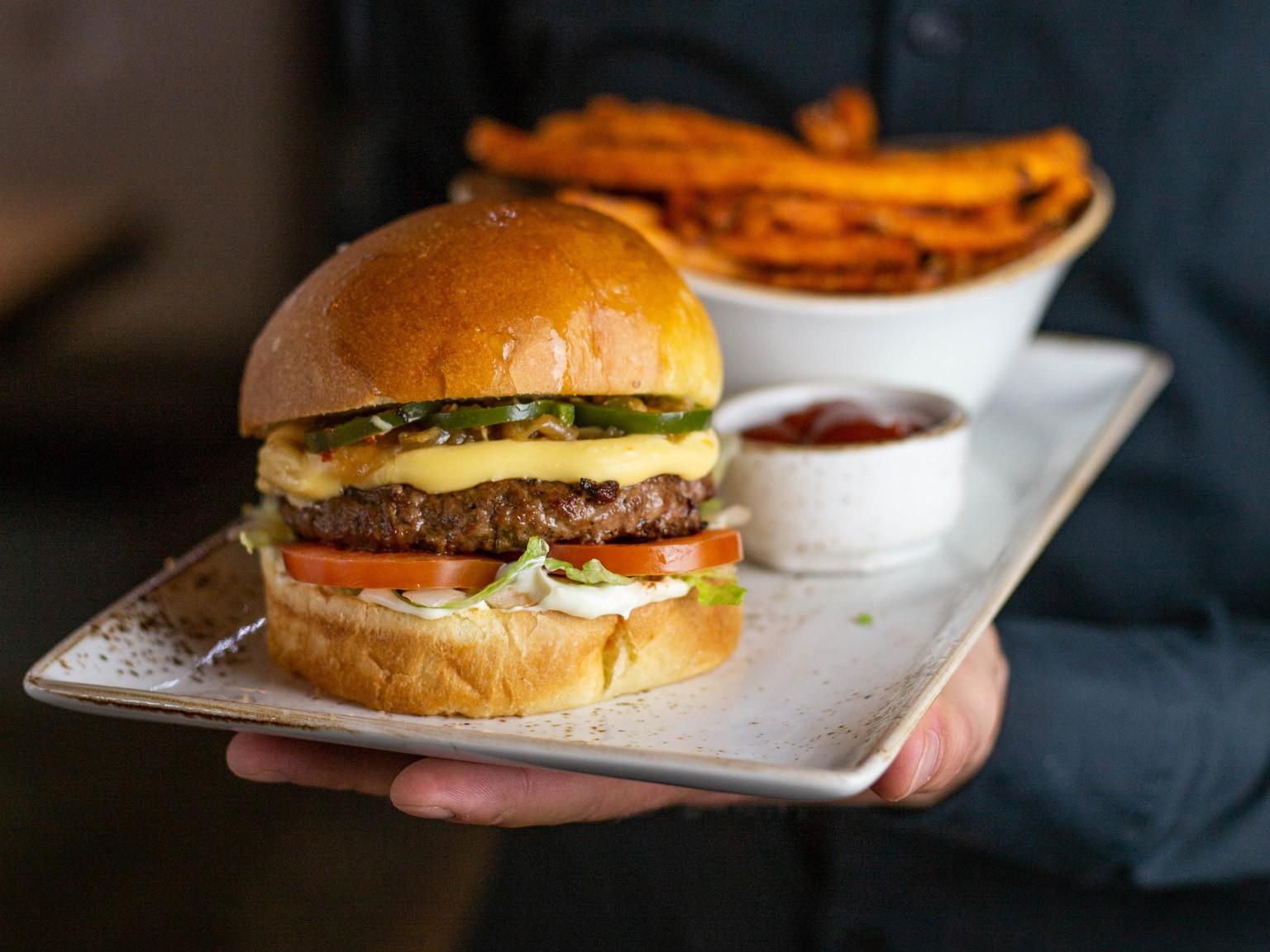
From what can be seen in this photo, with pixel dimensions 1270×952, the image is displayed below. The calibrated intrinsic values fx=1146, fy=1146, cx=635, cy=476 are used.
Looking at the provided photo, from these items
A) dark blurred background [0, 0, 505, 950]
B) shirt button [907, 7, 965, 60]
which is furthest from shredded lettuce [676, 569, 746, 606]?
dark blurred background [0, 0, 505, 950]

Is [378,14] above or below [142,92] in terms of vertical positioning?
above

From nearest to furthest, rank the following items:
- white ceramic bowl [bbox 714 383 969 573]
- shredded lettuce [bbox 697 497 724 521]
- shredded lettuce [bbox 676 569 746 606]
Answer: shredded lettuce [bbox 676 569 746 606] → shredded lettuce [bbox 697 497 724 521] → white ceramic bowl [bbox 714 383 969 573]

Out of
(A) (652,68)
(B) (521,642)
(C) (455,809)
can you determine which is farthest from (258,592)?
(A) (652,68)

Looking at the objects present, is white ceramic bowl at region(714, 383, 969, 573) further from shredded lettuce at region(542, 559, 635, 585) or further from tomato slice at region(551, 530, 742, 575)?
shredded lettuce at region(542, 559, 635, 585)

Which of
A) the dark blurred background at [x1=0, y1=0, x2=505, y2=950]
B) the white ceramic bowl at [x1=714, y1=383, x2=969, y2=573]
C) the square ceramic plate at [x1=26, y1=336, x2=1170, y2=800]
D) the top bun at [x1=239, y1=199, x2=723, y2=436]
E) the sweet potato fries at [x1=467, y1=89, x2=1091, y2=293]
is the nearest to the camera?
the square ceramic plate at [x1=26, y1=336, x2=1170, y2=800]

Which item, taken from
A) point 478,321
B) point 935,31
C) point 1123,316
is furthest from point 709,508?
point 1123,316

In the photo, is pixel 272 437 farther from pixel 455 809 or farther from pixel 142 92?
pixel 142 92
